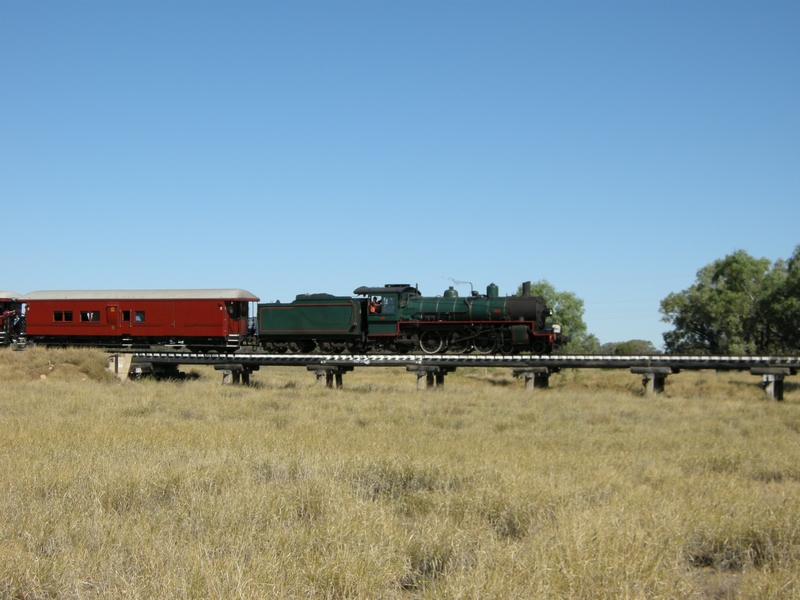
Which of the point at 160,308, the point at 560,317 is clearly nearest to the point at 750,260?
the point at 560,317

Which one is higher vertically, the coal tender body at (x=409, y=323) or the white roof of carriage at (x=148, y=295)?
the white roof of carriage at (x=148, y=295)

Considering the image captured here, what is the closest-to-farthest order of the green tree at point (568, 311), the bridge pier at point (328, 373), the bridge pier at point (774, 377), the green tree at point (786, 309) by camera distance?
1. the bridge pier at point (774, 377)
2. the bridge pier at point (328, 373)
3. the green tree at point (786, 309)
4. the green tree at point (568, 311)

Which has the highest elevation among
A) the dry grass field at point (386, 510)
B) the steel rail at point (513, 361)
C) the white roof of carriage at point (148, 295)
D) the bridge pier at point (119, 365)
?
the white roof of carriage at point (148, 295)

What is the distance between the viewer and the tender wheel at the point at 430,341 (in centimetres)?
2880

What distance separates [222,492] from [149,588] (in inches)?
114

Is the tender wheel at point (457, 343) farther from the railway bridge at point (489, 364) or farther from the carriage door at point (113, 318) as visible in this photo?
the carriage door at point (113, 318)

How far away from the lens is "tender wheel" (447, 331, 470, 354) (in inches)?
1123

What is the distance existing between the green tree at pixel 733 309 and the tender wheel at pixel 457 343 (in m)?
33.6

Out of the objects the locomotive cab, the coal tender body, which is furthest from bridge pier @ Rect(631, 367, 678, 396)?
the locomotive cab

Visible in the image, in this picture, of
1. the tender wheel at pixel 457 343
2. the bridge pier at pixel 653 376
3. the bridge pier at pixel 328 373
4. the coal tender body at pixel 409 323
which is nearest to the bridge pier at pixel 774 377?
the bridge pier at pixel 653 376

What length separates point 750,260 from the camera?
214 ft

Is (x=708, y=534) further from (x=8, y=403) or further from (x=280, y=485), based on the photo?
(x=8, y=403)

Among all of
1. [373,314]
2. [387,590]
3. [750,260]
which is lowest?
[387,590]

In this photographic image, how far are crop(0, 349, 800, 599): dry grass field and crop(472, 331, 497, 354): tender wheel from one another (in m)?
12.7
